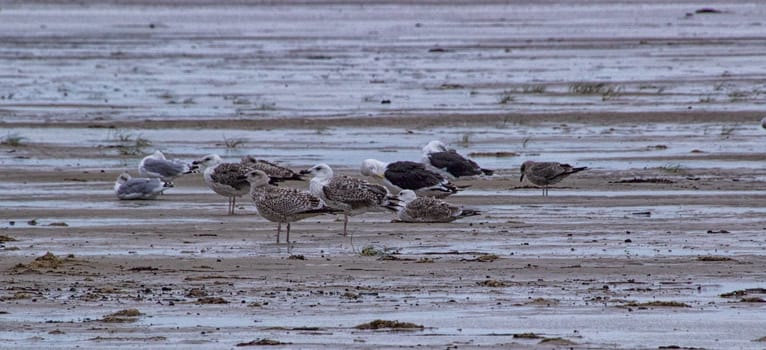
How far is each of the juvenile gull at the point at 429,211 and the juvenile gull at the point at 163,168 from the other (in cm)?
342

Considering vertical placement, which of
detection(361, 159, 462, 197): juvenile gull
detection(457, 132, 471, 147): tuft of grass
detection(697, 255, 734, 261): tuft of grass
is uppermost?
detection(457, 132, 471, 147): tuft of grass

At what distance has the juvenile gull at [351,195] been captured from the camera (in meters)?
14.3

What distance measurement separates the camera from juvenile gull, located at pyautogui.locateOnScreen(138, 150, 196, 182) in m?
17.3

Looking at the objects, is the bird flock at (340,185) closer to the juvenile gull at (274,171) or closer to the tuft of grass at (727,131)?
the juvenile gull at (274,171)

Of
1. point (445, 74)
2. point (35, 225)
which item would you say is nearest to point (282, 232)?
point (35, 225)

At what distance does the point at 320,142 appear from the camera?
22094mm

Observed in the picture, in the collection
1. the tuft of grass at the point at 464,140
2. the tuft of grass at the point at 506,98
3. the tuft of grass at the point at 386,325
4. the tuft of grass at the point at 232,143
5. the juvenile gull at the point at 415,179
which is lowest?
the tuft of grass at the point at 386,325

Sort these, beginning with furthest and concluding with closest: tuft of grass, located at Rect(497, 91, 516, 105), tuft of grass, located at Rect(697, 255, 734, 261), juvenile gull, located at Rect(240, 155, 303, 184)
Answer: tuft of grass, located at Rect(497, 91, 516, 105), juvenile gull, located at Rect(240, 155, 303, 184), tuft of grass, located at Rect(697, 255, 734, 261)

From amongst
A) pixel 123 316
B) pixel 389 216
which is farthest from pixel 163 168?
pixel 123 316

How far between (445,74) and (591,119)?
35.0 feet

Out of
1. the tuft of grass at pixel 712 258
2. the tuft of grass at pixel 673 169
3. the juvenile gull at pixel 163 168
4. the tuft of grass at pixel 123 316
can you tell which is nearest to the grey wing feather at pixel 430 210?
the tuft of grass at pixel 712 258

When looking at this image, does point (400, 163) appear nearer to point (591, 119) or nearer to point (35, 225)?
point (35, 225)

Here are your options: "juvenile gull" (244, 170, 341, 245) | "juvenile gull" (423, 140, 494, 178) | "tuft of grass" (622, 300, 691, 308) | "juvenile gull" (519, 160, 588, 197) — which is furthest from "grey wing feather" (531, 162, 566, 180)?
"tuft of grass" (622, 300, 691, 308)

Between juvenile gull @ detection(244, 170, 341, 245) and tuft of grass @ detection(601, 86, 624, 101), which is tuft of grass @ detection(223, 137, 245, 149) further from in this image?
tuft of grass @ detection(601, 86, 624, 101)
